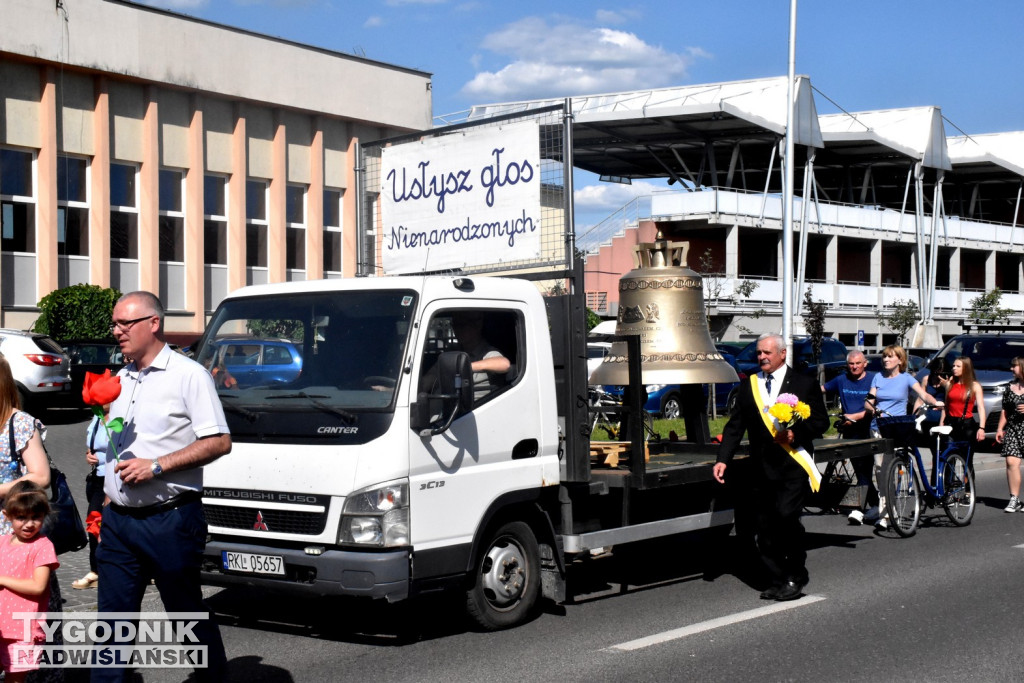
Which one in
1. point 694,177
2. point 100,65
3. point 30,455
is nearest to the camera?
point 30,455

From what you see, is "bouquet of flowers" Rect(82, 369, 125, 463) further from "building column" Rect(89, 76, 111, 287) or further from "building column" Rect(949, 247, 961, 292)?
"building column" Rect(949, 247, 961, 292)

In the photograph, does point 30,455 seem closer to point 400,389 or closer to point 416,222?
point 400,389

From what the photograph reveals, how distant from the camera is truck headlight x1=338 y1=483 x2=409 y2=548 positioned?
273 inches

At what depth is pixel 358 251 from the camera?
1006 centimetres

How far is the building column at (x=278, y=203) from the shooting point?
114 feet

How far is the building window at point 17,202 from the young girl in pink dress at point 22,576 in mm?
25337

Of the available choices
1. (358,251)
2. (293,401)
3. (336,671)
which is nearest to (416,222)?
(358,251)

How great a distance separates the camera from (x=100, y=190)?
→ 30.5 meters

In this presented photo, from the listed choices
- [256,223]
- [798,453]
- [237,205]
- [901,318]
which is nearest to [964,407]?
[798,453]

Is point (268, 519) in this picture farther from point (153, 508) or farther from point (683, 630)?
point (683, 630)

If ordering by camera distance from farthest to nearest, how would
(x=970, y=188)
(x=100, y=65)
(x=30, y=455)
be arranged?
(x=970, y=188)
(x=100, y=65)
(x=30, y=455)

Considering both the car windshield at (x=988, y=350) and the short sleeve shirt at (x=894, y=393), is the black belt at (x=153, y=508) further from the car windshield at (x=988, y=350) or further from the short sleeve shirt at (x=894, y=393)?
the car windshield at (x=988, y=350)

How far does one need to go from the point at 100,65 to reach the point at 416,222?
23321mm

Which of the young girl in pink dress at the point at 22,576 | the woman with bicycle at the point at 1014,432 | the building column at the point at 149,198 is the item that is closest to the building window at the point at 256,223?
the building column at the point at 149,198
